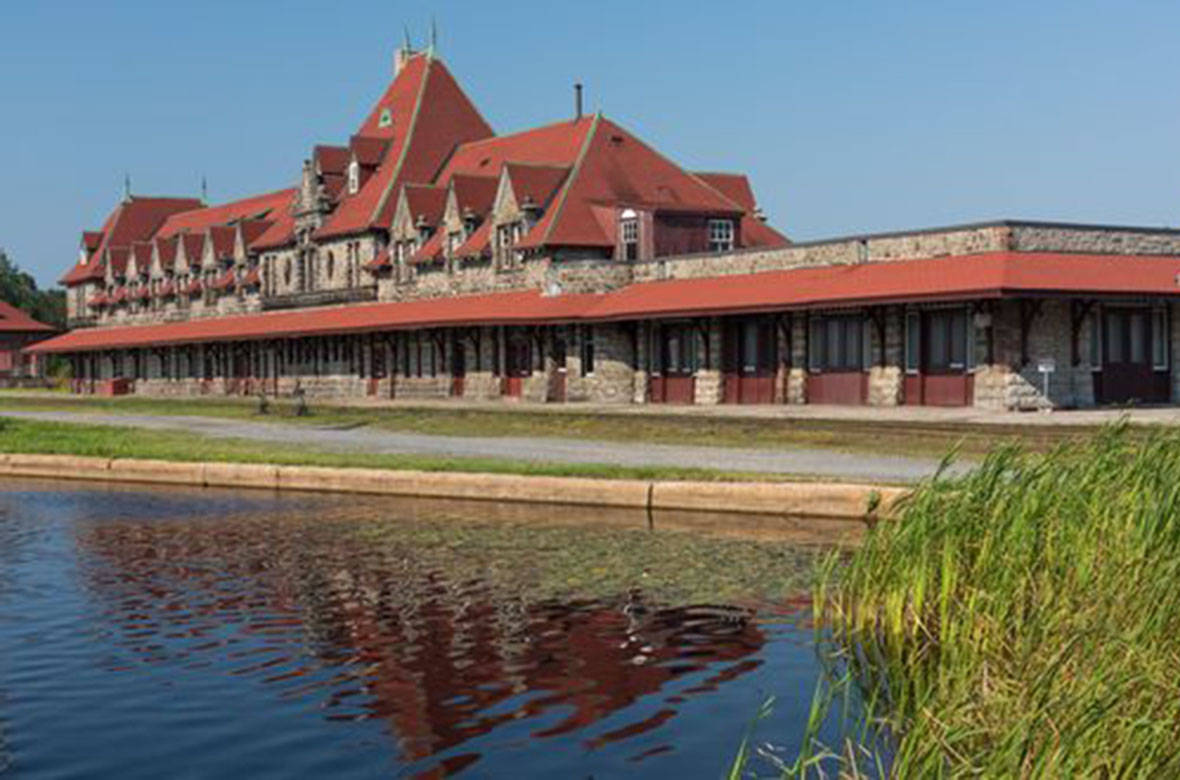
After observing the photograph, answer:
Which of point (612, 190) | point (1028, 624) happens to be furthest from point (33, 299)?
point (1028, 624)

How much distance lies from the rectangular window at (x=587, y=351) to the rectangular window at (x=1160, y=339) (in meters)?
18.0

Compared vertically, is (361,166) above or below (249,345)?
above

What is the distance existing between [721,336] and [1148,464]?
3156 cm

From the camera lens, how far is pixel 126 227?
99.3 m

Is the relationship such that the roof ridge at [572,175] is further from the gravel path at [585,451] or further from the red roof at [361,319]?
the gravel path at [585,451]

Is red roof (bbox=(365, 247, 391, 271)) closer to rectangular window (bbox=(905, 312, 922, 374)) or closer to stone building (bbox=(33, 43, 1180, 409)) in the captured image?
stone building (bbox=(33, 43, 1180, 409))

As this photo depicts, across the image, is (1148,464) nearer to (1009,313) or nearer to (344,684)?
(344,684)

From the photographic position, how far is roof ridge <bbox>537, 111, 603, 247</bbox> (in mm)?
49000

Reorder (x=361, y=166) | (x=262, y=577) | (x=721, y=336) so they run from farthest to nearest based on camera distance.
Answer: (x=361, y=166), (x=721, y=336), (x=262, y=577)

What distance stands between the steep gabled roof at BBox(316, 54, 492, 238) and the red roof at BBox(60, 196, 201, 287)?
35.6 meters

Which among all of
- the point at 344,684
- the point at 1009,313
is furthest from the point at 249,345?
the point at 344,684

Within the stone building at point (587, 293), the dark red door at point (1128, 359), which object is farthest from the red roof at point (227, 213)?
the dark red door at point (1128, 359)

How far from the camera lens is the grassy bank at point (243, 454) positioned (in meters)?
21.1

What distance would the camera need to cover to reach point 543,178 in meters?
51.9
